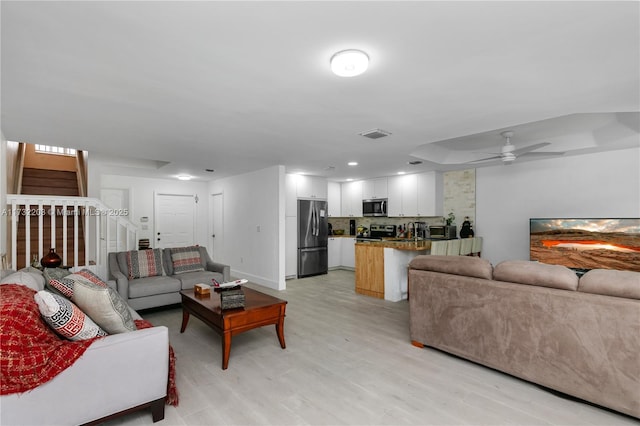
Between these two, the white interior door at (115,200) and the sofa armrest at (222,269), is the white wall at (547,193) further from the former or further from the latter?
the white interior door at (115,200)

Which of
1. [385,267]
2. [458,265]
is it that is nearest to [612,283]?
[458,265]

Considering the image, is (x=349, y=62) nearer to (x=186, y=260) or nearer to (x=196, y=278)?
(x=196, y=278)

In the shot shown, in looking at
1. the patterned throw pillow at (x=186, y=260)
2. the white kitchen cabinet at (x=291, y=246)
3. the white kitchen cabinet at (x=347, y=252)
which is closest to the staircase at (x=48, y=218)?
the patterned throw pillow at (x=186, y=260)

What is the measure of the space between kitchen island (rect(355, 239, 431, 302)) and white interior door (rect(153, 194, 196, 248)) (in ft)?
15.3

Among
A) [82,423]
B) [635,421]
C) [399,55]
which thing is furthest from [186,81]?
[635,421]

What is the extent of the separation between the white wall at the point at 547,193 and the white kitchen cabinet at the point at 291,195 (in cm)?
375

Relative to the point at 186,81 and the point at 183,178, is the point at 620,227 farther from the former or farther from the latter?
the point at 183,178

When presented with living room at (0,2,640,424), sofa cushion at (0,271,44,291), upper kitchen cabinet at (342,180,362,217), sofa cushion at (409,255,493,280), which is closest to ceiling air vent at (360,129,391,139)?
living room at (0,2,640,424)

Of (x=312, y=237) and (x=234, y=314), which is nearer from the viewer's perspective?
(x=234, y=314)

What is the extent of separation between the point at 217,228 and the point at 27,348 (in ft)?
20.7

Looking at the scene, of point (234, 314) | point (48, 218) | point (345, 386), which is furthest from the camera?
point (48, 218)

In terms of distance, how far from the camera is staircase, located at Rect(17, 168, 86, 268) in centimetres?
514

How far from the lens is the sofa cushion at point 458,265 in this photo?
271 cm

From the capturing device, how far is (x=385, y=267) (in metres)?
5.03
